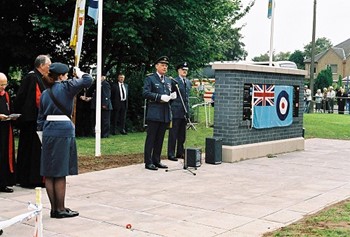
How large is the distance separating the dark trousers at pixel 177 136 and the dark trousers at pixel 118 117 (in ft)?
18.8

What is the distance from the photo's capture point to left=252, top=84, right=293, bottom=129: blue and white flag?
1308 centimetres

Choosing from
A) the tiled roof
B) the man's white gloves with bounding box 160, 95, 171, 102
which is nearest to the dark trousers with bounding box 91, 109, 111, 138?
the man's white gloves with bounding box 160, 95, 171, 102

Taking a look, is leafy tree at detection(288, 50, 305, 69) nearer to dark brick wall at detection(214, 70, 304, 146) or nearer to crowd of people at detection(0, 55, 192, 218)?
dark brick wall at detection(214, 70, 304, 146)

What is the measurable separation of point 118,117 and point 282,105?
6193mm

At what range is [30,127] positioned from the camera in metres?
8.70

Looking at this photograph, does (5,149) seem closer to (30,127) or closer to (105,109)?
(30,127)

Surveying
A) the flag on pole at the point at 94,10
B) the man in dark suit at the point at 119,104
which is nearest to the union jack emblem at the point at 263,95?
the flag on pole at the point at 94,10

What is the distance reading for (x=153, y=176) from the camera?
1018 cm

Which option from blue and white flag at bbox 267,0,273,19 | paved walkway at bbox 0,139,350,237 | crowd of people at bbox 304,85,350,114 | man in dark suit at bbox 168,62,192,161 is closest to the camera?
paved walkway at bbox 0,139,350,237

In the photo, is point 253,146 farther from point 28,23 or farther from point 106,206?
point 28,23

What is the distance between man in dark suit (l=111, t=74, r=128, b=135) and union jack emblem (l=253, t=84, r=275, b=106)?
570 cm

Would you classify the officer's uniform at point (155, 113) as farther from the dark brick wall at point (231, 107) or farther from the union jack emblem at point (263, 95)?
the union jack emblem at point (263, 95)

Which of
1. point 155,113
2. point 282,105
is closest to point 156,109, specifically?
point 155,113

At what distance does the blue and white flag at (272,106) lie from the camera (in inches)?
515
